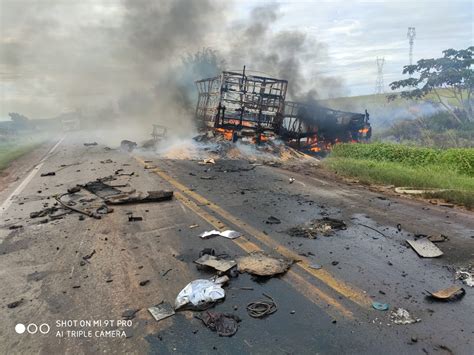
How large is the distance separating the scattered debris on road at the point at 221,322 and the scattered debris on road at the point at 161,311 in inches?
11.2

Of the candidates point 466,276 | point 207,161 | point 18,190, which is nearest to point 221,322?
point 466,276

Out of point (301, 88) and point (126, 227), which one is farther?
point (301, 88)

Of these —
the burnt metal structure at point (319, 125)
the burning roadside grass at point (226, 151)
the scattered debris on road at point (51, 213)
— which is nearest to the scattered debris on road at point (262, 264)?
the scattered debris on road at point (51, 213)

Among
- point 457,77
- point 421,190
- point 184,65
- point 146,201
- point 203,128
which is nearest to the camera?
point 146,201

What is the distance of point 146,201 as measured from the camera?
727cm

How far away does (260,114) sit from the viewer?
15.4 meters

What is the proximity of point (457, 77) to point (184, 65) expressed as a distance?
Result: 63.9ft

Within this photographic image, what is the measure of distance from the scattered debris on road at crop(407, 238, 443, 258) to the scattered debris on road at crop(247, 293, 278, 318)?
2274 millimetres

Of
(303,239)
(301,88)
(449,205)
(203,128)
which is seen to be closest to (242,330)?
(303,239)

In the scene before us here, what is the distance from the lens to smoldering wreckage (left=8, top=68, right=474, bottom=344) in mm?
3408

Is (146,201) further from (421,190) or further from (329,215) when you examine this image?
(421,190)

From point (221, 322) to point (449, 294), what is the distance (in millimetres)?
2244

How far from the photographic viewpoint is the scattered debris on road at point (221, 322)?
9.95ft

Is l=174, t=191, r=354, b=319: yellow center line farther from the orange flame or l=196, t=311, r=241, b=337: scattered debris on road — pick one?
the orange flame
